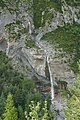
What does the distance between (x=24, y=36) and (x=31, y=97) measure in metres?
16.0

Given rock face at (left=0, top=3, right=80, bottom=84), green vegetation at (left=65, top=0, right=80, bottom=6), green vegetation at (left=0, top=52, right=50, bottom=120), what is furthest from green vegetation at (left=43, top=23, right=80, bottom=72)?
green vegetation at (left=0, top=52, right=50, bottom=120)

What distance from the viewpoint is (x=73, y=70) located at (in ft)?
137

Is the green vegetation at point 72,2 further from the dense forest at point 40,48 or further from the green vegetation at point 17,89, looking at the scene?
the green vegetation at point 17,89

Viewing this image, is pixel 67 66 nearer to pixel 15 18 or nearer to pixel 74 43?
pixel 74 43

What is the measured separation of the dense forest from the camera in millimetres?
39625

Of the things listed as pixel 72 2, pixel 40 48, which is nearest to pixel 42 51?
pixel 40 48

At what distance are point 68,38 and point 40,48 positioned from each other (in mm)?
4714

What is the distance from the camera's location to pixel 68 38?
1815 inches

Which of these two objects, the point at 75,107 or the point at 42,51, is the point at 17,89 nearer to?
the point at 42,51

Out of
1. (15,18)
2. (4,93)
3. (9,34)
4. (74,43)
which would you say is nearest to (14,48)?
(9,34)

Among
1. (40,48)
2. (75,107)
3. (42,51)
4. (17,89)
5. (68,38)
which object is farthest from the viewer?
(68,38)

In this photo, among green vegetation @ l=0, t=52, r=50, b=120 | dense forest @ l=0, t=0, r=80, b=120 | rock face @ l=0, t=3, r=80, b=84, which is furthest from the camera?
rock face @ l=0, t=3, r=80, b=84

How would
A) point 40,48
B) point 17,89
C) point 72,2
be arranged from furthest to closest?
point 72,2 < point 40,48 < point 17,89

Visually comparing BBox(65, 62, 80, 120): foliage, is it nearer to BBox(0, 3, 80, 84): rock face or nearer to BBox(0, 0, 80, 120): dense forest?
BBox(0, 0, 80, 120): dense forest
